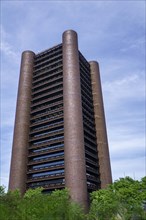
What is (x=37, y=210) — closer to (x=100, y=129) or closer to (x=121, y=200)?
(x=121, y=200)

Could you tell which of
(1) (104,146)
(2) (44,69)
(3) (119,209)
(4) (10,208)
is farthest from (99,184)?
(4) (10,208)

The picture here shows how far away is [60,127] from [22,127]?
15589mm

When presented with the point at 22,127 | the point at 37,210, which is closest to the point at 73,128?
the point at 22,127

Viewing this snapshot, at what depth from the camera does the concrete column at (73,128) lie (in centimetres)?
7400

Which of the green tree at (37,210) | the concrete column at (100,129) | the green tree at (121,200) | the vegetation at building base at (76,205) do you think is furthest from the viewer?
the concrete column at (100,129)

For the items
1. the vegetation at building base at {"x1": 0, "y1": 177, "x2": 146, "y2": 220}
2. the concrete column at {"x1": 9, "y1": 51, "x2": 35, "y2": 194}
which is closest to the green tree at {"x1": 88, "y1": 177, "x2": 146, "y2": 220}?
the vegetation at building base at {"x1": 0, "y1": 177, "x2": 146, "y2": 220}

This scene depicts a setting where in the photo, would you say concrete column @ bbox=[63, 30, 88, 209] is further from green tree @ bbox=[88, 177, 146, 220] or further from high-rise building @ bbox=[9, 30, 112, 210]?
green tree @ bbox=[88, 177, 146, 220]

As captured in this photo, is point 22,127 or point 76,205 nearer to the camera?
point 76,205

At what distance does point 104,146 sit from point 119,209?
5159 cm

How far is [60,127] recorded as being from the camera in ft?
302

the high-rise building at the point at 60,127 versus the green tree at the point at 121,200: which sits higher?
the high-rise building at the point at 60,127

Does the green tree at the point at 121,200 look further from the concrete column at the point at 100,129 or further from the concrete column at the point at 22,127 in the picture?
the concrete column at the point at 22,127

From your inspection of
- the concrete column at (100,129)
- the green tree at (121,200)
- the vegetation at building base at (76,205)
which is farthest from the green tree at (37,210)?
the concrete column at (100,129)

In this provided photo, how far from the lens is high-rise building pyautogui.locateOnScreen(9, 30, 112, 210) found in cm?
8050
